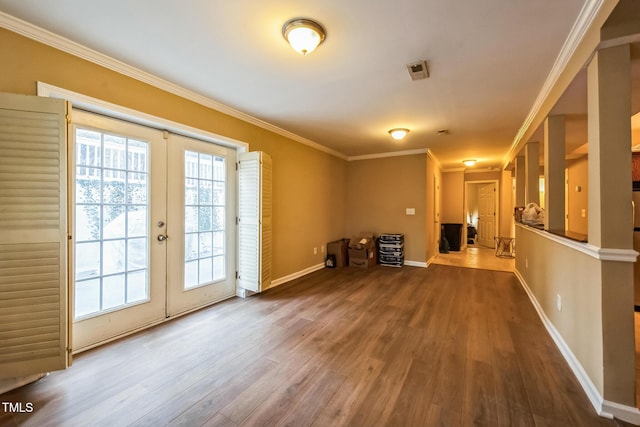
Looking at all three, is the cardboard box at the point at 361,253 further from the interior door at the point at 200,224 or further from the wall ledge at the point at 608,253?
the wall ledge at the point at 608,253

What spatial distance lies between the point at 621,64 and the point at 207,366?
3.38 meters

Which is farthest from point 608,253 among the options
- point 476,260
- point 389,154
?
point 476,260

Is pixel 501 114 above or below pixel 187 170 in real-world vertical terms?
above

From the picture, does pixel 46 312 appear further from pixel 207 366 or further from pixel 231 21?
pixel 231 21

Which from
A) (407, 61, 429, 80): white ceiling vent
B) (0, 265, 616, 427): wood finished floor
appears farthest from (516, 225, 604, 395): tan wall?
(407, 61, 429, 80): white ceiling vent

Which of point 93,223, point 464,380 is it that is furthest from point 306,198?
point 464,380

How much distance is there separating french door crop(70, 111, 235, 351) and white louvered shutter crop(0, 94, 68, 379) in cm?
21

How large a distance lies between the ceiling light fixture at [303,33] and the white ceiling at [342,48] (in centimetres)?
5

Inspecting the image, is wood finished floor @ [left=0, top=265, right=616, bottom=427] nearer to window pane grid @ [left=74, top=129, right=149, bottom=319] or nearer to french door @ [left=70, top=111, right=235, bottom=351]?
french door @ [left=70, top=111, right=235, bottom=351]

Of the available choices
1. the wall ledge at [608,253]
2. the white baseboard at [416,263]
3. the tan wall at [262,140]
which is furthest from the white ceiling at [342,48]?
the white baseboard at [416,263]

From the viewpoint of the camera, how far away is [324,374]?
1.89 metres

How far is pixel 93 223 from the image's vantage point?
87.9 inches

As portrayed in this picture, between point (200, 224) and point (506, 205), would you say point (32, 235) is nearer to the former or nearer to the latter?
point (200, 224)

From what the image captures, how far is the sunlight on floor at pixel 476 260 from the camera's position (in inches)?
210
